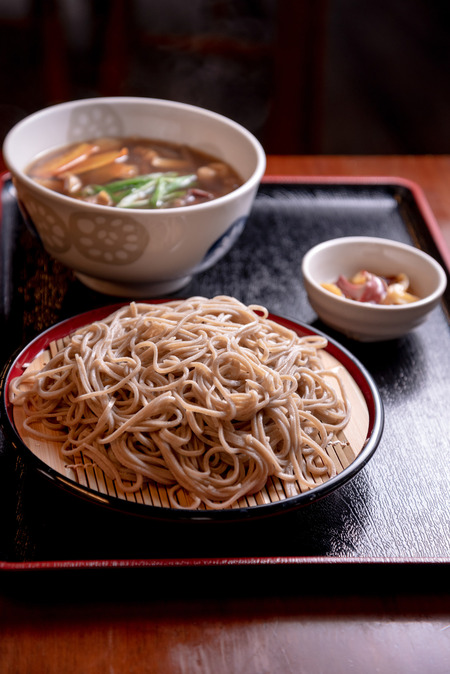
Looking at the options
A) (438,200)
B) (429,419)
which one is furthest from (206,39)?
(429,419)

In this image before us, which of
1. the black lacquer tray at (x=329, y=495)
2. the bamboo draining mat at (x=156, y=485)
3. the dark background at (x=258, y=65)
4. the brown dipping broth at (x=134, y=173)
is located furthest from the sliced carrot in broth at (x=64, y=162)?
the dark background at (x=258, y=65)

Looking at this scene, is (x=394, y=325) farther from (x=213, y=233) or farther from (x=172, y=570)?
(x=172, y=570)

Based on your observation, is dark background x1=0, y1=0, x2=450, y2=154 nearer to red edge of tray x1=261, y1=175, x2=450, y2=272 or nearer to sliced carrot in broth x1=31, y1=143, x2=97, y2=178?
red edge of tray x1=261, y1=175, x2=450, y2=272

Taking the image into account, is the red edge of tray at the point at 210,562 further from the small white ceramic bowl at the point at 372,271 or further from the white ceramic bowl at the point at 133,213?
the white ceramic bowl at the point at 133,213

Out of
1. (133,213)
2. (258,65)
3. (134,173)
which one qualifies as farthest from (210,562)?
(258,65)

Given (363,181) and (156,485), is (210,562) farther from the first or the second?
(363,181)

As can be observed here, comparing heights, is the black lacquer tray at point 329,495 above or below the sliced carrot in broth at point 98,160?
below

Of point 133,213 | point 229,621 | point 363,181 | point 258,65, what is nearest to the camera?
point 229,621
